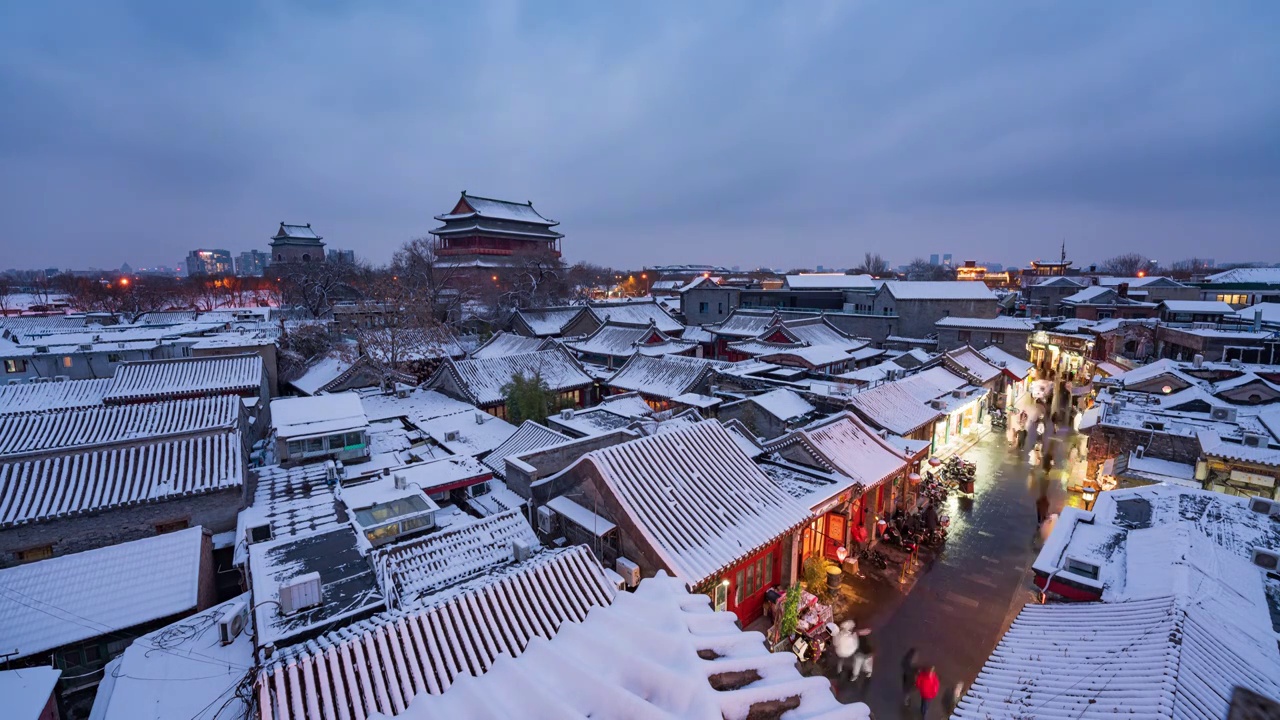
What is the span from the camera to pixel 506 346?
118 feet

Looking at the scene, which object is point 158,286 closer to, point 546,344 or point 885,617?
point 546,344

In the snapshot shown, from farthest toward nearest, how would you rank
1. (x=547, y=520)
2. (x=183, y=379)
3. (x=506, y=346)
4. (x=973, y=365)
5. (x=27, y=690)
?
(x=506, y=346), (x=973, y=365), (x=183, y=379), (x=547, y=520), (x=27, y=690)

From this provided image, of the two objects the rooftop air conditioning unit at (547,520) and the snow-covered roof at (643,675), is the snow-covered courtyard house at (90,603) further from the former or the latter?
the snow-covered roof at (643,675)

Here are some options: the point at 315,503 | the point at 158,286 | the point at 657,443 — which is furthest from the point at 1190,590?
Result: the point at 158,286

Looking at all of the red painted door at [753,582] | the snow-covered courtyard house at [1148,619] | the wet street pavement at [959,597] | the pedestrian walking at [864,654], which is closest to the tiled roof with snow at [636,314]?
the wet street pavement at [959,597]

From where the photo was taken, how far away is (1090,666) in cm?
715

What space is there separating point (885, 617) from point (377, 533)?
39.7 feet

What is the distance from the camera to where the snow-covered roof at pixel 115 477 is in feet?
38.3

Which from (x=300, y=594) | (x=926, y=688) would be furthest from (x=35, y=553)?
(x=926, y=688)

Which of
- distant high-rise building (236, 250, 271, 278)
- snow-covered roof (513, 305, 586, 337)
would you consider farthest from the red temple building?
distant high-rise building (236, 250, 271, 278)

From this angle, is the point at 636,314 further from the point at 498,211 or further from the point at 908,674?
the point at 908,674

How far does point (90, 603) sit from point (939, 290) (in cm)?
4607

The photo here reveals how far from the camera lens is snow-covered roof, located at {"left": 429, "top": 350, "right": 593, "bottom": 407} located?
2473 cm

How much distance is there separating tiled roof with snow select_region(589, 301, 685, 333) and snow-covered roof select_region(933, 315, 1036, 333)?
20.1 metres
